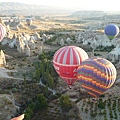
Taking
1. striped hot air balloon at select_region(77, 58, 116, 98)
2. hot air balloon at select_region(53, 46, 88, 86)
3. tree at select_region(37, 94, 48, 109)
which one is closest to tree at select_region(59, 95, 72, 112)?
tree at select_region(37, 94, 48, 109)

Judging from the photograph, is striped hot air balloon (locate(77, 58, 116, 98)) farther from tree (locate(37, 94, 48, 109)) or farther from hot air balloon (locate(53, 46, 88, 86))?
tree (locate(37, 94, 48, 109))

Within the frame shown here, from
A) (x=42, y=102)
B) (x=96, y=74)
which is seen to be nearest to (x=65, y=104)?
(x=42, y=102)

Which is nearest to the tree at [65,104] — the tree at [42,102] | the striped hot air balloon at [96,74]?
the tree at [42,102]

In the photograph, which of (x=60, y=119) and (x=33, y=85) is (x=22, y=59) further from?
(x=60, y=119)

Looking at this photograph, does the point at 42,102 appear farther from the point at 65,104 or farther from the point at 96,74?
the point at 96,74

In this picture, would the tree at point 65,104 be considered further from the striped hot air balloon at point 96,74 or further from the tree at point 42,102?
the striped hot air balloon at point 96,74

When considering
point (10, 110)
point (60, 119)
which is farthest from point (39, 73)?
point (60, 119)

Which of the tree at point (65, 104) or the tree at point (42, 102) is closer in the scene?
the tree at point (65, 104)

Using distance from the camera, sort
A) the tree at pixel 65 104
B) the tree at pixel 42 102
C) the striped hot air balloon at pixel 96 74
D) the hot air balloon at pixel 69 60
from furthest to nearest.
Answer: the tree at pixel 42 102, the tree at pixel 65 104, the hot air balloon at pixel 69 60, the striped hot air balloon at pixel 96 74
